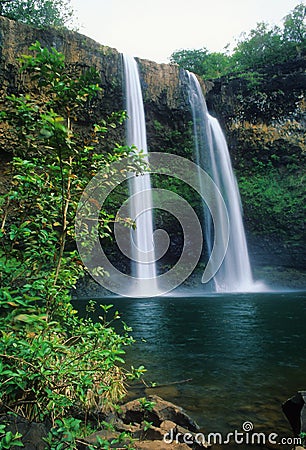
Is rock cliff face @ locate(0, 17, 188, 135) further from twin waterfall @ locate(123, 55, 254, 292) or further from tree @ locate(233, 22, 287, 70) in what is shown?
tree @ locate(233, 22, 287, 70)

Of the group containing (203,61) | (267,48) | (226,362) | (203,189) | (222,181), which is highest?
(203,61)

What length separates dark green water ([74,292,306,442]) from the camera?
3533 millimetres

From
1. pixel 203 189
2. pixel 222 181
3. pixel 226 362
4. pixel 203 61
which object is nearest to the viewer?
pixel 226 362

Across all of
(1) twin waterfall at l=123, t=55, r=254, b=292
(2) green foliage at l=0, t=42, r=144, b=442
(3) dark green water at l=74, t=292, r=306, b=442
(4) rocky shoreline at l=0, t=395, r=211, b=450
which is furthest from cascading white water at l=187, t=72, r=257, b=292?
(2) green foliage at l=0, t=42, r=144, b=442

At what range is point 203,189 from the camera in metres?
20.3

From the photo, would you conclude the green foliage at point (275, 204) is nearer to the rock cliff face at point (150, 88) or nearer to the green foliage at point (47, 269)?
the rock cliff face at point (150, 88)

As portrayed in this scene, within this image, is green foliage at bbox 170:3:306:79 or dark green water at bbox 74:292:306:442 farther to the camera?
green foliage at bbox 170:3:306:79

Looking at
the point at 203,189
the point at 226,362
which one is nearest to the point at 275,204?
the point at 203,189

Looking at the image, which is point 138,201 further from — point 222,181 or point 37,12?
point 37,12

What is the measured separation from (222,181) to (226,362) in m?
16.2

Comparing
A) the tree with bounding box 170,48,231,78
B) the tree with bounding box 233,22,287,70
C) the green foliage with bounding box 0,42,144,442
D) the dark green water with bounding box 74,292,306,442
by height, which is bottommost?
the dark green water with bounding box 74,292,306,442

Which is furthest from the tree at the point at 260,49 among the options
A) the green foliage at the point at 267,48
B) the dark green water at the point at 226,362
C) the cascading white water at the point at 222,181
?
the dark green water at the point at 226,362

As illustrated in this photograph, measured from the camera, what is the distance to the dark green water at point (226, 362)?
11.6 feet

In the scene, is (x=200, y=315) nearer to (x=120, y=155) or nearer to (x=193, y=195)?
(x=120, y=155)
